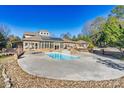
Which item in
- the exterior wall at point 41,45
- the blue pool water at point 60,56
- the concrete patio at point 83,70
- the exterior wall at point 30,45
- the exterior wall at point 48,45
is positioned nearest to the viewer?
the concrete patio at point 83,70

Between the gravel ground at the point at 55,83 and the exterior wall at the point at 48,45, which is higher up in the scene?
the exterior wall at the point at 48,45

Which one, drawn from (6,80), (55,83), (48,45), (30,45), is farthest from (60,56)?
(6,80)

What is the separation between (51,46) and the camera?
11320mm

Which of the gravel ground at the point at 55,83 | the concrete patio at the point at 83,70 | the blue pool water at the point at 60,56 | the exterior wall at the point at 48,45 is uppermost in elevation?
the exterior wall at the point at 48,45

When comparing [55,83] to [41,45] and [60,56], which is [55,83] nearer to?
[60,56]

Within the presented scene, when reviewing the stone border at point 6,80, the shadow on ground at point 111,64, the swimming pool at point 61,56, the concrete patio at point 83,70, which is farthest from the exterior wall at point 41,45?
the stone border at point 6,80

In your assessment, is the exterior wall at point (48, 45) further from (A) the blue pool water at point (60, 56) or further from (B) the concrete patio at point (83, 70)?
(B) the concrete patio at point (83, 70)

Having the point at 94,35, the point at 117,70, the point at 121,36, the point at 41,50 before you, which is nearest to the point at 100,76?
the point at 117,70

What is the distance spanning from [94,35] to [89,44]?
2.42ft

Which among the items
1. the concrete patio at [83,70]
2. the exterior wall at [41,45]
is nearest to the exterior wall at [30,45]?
the exterior wall at [41,45]

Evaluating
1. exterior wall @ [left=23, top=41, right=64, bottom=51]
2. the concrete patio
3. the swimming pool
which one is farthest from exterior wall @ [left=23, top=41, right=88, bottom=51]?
the concrete patio

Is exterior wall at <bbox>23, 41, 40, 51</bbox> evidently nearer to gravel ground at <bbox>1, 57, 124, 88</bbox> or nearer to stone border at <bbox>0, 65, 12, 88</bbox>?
stone border at <bbox>0, 65, 12, 88</bbox>

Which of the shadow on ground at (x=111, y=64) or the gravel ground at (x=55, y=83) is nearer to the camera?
the gravel ground at (x=55, y=83)

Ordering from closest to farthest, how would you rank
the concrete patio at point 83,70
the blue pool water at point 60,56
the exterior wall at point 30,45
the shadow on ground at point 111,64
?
the concrete patio at point 83,70, the shadow on ground at point 111,64, the blue pool water at point 60,56, the exterior wall at point 30,45
